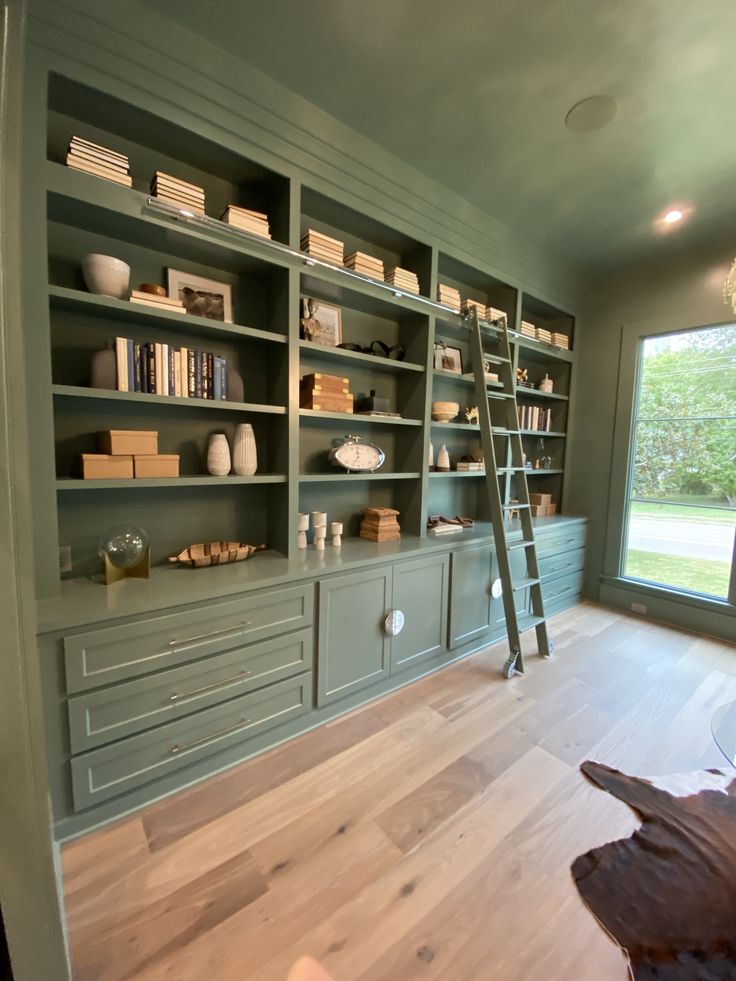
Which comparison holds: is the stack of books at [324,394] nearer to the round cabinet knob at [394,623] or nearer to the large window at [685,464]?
the round cabinet knob at [394,623]

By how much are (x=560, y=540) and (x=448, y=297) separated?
7.31ft

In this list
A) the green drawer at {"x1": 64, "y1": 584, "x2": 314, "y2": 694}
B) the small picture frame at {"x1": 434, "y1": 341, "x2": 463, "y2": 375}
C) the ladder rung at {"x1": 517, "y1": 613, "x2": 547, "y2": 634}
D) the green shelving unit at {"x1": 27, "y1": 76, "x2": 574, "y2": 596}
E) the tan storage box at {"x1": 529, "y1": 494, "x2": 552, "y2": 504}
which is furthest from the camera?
the tan storage box at {"x1": 529, "y1": 494, "x2": 552, "y2": 504}

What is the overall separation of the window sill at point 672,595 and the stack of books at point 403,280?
3119mm

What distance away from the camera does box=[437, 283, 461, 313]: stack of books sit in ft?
8.93

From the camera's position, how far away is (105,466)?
5.44ft

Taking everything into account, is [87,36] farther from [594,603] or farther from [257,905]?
[594,603]

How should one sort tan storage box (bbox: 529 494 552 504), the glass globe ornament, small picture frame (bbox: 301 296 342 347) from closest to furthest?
the glass globe ornament, small picture frame (bbox: 301 296 342 347), tan storage box (bbox: 529 494 552 504)

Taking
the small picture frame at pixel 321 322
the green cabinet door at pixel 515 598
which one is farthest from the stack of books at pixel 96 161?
the green cabinet door at pixel 515 598

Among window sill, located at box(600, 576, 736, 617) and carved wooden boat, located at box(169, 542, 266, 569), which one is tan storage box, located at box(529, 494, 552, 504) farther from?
carved wooden boat, located at box(169, 542, 266, 569)

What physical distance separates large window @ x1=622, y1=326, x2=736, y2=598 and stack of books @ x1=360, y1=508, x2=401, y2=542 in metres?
2.46

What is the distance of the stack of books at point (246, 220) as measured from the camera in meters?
1.82

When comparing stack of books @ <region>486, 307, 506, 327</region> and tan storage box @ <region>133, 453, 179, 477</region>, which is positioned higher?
stack of books @ <region>486, 307, 506, 327</region>

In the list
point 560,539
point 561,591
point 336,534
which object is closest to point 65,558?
point 336,534

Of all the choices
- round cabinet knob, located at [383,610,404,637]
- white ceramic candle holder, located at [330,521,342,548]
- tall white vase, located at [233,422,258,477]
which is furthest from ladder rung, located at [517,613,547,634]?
tall white vase, located at [233,422,258,477]
